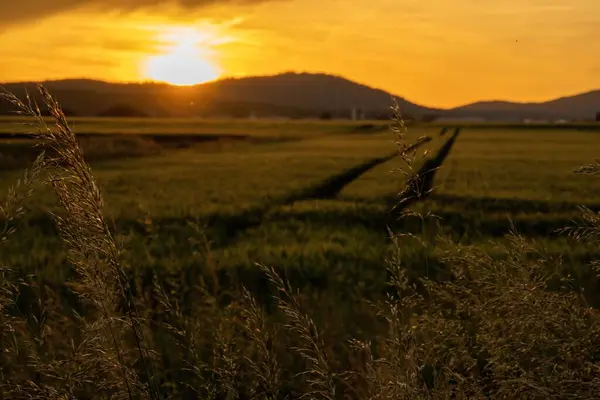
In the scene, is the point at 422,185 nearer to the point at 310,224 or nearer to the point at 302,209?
the point at 310,224

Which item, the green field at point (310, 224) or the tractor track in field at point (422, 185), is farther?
the green field at point (310, 224)

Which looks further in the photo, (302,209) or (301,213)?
(302,209)

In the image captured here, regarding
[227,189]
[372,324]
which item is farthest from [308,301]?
[227,189]

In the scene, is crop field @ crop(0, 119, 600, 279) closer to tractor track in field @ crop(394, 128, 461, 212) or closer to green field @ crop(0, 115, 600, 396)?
green field @ crop(0, 115, 600, 396)

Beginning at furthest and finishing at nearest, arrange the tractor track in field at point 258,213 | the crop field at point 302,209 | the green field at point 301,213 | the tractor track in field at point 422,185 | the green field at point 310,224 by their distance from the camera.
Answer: the tractor track in field at point 258,213, the crop field at point 302,209, the green field at point 301,213, the green field at point 310,224, the tractor track in field at point 422,185

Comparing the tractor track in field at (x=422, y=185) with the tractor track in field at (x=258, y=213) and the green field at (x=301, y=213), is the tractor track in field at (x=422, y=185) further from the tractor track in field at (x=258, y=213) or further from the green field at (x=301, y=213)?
the tractor track in field at (x=258, y=213)

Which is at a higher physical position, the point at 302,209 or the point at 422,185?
the point at 422,185

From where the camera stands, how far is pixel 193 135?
84125mm

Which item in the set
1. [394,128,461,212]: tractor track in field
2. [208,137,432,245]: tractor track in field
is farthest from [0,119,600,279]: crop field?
[394,128,461,212]: tractor track in field

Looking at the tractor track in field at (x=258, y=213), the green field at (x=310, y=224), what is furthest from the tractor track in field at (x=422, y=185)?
the tractor track in field at (x=258, y=213)

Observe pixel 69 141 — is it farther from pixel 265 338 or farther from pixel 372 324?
pixel 372 324

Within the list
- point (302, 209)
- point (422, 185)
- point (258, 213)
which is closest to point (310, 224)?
point (302, 209)

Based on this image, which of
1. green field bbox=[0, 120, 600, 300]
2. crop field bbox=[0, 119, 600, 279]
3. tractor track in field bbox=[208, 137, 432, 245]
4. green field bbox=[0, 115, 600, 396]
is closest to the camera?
green field bbox=[0, 115, 600, 396]

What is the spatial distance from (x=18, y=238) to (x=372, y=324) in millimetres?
9276
